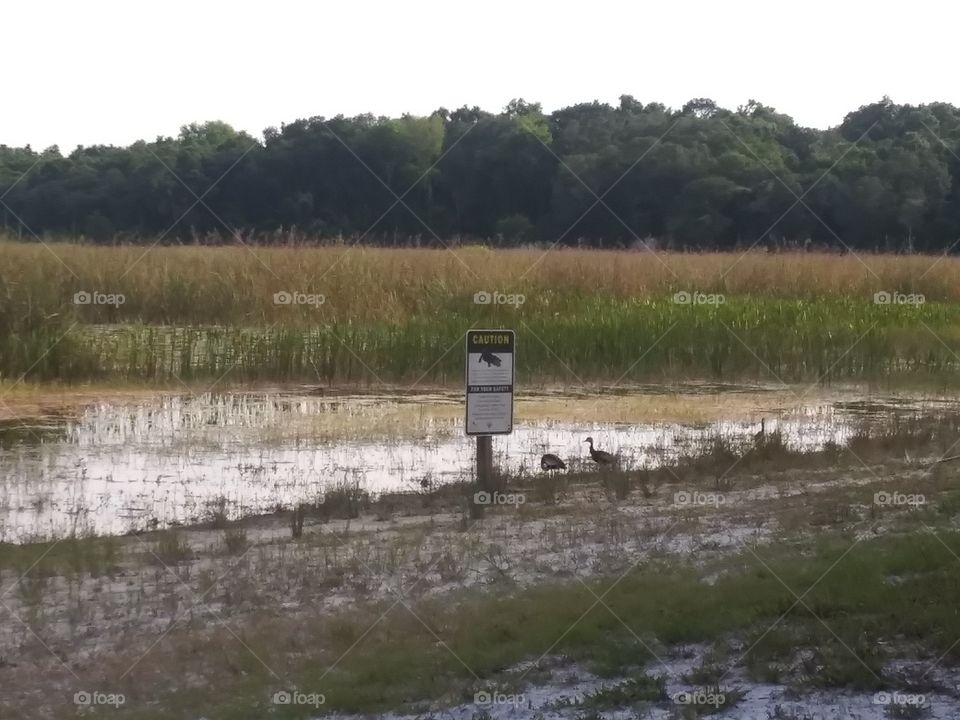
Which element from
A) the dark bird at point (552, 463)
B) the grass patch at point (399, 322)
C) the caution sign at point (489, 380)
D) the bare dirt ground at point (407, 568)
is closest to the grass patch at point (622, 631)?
the bare dirt ground at point (407, 568)

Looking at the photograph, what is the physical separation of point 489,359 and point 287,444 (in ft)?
12.8

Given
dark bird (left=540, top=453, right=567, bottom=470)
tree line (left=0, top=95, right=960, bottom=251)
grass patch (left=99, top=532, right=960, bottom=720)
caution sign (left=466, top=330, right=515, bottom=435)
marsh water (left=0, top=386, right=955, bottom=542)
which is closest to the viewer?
grass patch (left=99, top=532, right=960, bottom=720)

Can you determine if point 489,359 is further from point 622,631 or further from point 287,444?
point 287,444

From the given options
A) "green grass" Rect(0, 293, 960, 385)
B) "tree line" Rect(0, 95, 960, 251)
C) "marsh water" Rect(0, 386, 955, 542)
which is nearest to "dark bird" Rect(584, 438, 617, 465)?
"marsh water" Rect(0, 386, 955, 542)

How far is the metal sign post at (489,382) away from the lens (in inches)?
352

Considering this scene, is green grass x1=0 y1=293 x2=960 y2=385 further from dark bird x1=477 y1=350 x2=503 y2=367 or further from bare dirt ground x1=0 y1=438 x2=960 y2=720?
dark bird x1=477 y1=350 x2=503 y2=367

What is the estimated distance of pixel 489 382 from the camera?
9.03m

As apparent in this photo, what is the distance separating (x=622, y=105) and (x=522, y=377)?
44213 millimetres

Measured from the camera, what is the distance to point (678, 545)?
786cm

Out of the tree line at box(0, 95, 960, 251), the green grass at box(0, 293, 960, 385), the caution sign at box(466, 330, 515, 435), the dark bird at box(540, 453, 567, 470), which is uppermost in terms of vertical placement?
the tree line at box(0, 95, 960, 251)

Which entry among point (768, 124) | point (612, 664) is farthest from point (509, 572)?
point (768, 124)

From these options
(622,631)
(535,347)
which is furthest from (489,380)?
(535,347)

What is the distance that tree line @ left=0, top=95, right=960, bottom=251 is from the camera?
37.2 metres

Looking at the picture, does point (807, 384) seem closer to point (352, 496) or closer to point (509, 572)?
point (352, 496)
